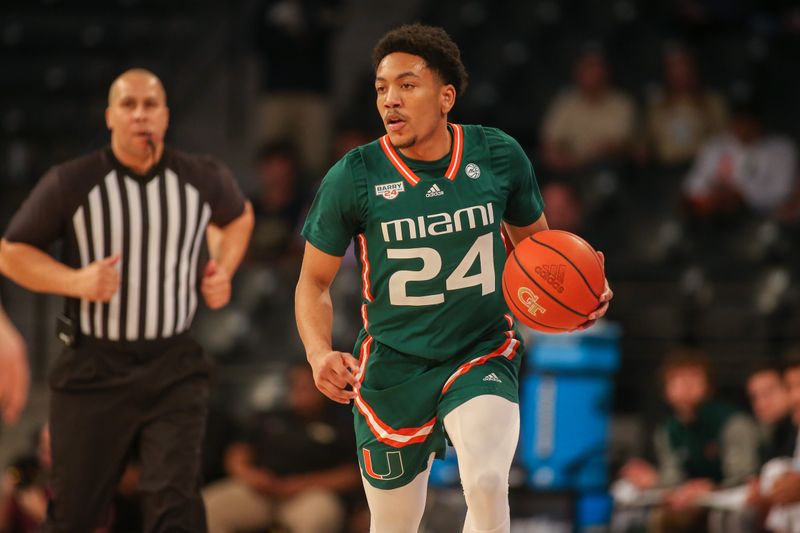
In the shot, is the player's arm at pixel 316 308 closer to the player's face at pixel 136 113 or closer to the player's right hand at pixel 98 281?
the player's right hand at pixel 98 281

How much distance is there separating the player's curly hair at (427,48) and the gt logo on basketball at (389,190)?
47cm

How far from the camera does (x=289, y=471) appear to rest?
9312mm

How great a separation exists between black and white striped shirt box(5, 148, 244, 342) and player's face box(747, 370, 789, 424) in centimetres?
412

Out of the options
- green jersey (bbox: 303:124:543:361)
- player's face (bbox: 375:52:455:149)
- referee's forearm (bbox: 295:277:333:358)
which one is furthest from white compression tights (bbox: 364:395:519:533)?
player's face (bbox: 375:52:455:149)

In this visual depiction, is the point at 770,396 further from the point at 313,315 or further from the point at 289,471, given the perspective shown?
the point at 313,315

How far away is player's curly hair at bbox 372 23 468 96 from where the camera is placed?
4949 millimetres

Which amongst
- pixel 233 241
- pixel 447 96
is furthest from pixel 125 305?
pixel 447 96

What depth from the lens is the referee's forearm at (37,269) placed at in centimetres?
558

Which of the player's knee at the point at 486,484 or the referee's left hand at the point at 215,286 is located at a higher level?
the referee's left hand at the point at 215,286

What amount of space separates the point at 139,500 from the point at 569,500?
305 cm

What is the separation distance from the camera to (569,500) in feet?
28.4

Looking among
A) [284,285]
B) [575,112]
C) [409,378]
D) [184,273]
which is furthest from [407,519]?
[575,112]

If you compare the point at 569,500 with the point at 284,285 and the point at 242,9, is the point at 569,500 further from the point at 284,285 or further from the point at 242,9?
the point at 242,9

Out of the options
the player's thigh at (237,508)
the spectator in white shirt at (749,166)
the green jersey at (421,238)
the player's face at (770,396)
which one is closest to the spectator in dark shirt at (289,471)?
the player's thigh at (237,508)
